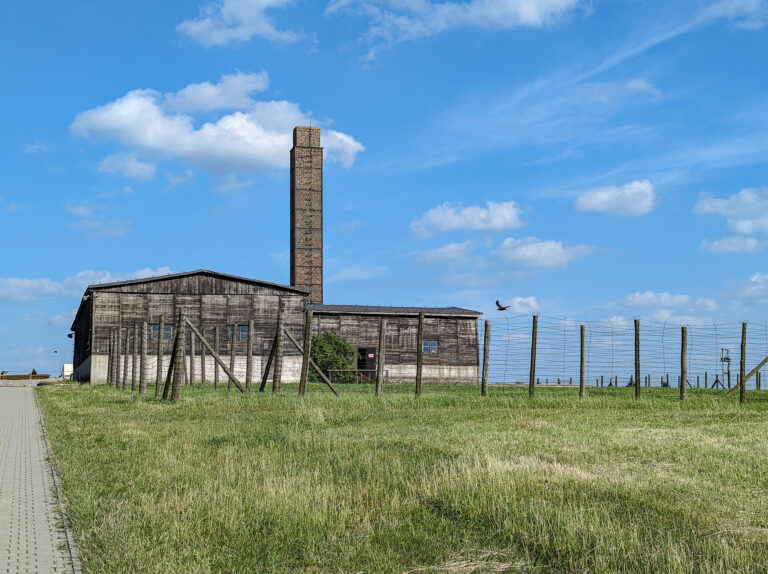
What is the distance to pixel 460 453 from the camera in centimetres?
1026

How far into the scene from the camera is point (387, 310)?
49.2 m

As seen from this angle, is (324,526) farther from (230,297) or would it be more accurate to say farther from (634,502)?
(230,297)

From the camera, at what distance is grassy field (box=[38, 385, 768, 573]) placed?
19.5 feet

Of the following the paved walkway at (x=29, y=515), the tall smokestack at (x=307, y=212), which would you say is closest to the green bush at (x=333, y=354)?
the tall smokestack at (x=307, y=212)

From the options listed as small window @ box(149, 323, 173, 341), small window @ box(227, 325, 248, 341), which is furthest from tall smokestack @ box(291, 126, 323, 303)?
small window @ box(149, 323, 173, 341)

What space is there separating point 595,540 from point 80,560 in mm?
3924

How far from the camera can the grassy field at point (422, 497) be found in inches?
234

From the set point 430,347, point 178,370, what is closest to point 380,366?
point 178,370

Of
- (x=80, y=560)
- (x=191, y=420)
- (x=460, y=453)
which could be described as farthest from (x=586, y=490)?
(x=191, y=420)

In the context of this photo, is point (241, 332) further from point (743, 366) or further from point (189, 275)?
point (743, 366)

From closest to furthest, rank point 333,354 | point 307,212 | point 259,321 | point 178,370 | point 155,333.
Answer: point 178,370 → point 333,354 → point 155,333 → point 259,321 → point 307,212

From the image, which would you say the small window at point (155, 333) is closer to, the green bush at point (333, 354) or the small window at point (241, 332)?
the small window at point (241, 332)

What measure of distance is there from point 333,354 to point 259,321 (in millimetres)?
5248

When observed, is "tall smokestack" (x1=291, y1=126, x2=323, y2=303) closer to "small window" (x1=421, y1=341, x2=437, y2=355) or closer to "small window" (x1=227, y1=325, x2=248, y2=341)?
"small window" (x1=421, y1=341, x2=437, y2=355)
